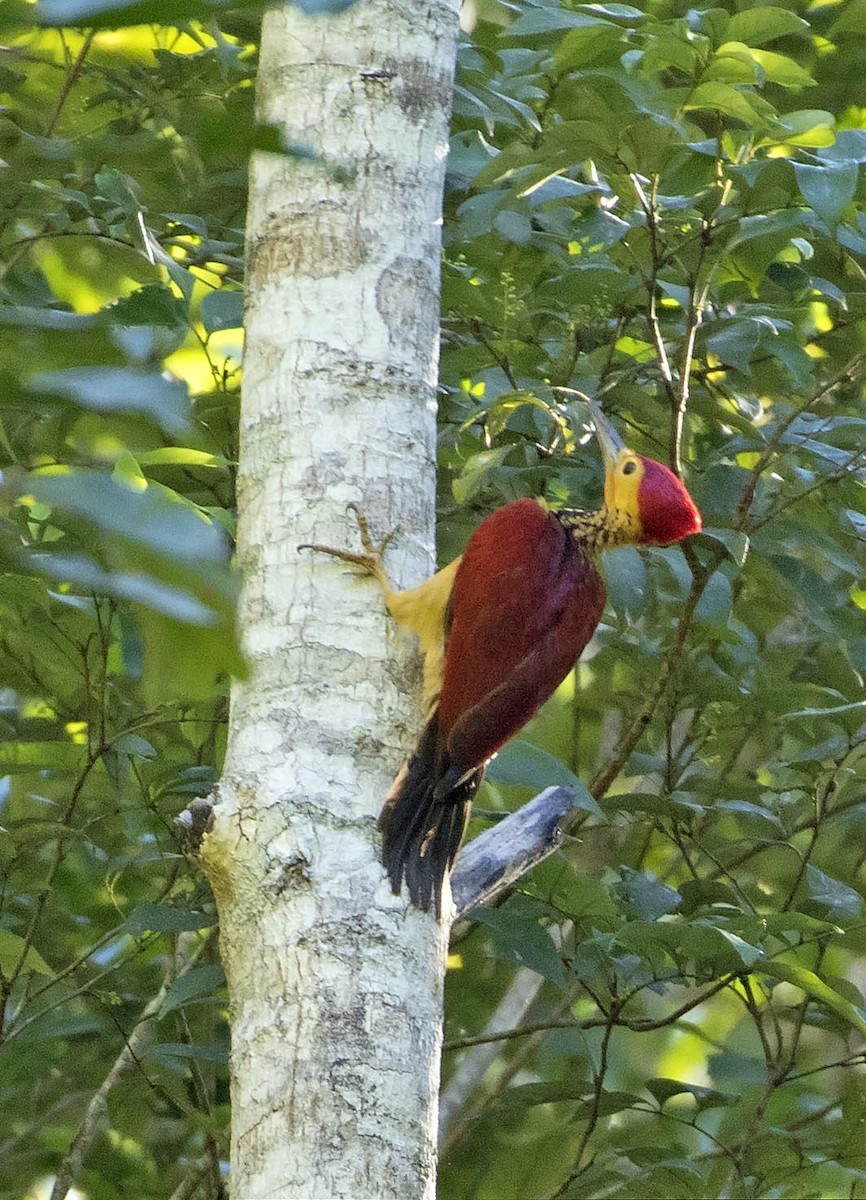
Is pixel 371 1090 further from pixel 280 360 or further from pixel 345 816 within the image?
pixel 280 360

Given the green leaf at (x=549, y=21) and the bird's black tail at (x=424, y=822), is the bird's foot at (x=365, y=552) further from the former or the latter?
the green leaf at (x=549, y=21)

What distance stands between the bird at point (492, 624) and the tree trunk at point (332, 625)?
0.15ft

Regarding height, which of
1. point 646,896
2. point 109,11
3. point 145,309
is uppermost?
point 109,11

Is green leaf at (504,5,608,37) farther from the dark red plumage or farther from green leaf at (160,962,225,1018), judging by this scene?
green leaf at (160,962,225,1018)

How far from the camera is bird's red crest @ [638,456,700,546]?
266 centimetres

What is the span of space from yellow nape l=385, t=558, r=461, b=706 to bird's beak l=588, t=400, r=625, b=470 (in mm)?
545

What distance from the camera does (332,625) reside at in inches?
84.5

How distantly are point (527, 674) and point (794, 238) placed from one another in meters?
1.05

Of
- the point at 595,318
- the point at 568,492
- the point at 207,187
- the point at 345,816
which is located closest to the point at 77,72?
the point at 207,187

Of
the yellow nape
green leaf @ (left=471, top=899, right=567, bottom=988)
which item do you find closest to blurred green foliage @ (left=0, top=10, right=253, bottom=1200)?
the yellow nape

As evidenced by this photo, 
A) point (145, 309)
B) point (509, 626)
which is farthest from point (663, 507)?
point (145, 309)

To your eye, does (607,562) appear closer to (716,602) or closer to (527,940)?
(716,602)

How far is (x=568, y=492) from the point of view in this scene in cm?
348

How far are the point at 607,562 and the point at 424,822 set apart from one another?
2.91 feet
